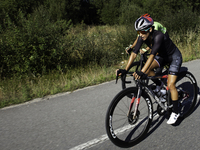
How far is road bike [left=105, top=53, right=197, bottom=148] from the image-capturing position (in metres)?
2.90

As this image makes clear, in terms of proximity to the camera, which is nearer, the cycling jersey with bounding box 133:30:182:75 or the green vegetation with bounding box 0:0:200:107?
the cycling jersey with bounding box 133:30:182:75

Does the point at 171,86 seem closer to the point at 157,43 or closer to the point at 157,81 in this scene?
the point at 157,81

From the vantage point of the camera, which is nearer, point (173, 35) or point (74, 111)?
point (74, 111)

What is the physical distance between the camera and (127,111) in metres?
3.25

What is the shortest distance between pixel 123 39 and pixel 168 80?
664 centimetres

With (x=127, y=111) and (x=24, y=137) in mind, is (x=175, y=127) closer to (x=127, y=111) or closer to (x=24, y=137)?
(x=127, y=111)

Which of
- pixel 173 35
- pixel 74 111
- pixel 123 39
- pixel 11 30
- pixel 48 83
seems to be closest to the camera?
pixel 74 111

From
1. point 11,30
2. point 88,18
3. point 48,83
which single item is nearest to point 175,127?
point 48,83

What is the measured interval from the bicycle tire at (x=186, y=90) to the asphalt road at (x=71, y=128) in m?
0.16

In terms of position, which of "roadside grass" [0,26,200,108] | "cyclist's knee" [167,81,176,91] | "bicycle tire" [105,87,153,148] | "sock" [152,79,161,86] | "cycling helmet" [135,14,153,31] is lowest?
"roadside grass" [0,26,200,108]

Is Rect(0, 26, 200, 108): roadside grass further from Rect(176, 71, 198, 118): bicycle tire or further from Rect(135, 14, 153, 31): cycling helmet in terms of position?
Rect(135, 14, 153, 31): cycling helmet

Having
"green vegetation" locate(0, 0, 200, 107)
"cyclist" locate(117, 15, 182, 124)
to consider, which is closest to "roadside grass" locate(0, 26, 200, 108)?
"green vegetation" locate(0, 0, 200, 107)

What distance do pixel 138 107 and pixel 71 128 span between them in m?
1.46

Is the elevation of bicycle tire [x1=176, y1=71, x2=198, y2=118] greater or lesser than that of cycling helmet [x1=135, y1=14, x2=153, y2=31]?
lesser
